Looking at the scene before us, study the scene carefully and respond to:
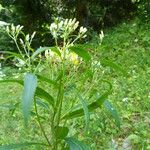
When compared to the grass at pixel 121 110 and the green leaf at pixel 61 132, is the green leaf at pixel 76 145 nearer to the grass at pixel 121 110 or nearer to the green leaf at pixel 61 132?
the green leaf at pixel 61 132

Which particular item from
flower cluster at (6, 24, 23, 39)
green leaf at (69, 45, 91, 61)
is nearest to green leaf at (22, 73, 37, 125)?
green leaf at (69, 45, 91, 61)

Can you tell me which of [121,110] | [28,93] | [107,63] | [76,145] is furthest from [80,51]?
[121,110]

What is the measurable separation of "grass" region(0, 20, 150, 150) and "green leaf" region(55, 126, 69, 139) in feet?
1.52

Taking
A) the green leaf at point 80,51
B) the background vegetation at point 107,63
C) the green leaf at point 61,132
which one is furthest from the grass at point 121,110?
the green leaf at point 61,132

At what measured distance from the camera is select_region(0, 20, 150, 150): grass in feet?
15.6

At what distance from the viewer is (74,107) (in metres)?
3.06

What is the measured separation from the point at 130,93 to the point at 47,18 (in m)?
5.39

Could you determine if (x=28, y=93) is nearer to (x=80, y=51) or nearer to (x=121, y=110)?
(x=80, y=51)

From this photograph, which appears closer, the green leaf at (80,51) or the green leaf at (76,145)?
the green leaf at (80,51)

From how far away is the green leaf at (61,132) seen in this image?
3000mm

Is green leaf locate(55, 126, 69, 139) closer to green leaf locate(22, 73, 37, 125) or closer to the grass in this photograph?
the grass

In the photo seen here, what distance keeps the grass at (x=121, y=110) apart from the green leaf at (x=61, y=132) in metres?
0.46

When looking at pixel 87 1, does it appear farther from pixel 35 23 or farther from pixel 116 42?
pixel 116 42

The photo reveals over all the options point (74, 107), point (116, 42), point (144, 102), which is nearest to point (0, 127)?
point (144, 102)
